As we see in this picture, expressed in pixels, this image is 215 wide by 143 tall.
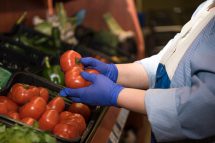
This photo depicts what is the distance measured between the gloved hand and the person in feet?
0.05

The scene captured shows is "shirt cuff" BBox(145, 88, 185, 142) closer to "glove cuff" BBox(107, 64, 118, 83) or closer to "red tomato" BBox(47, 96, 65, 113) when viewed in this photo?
"glove cuff" BBox(107, 64, 118, 83)

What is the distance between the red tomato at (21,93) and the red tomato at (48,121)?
15cm

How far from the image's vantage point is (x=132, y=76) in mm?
2027

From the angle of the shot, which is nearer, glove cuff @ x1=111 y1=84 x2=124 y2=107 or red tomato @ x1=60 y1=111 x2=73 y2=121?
glove cuff @ x1=111 y1=84 x2=124 y2=107

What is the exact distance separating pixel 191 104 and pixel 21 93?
0.89 m

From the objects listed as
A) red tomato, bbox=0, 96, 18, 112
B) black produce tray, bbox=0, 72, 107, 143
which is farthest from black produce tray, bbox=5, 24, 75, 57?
red tomato, bbox=0, 96, 18, 112

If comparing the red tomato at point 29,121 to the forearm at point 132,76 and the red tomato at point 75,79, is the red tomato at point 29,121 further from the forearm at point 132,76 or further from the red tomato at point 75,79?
the forearm at point 132,76

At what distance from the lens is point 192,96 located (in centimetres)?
143

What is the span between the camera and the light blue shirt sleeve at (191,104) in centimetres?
143

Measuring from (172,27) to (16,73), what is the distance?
2.53 meters

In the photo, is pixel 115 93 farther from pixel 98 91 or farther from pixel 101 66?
pixel 101 66

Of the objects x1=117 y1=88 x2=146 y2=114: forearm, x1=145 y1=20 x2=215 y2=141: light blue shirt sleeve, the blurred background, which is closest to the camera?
x1=145 y1=20 x2=215 y2=141: light blue shirt sleeve

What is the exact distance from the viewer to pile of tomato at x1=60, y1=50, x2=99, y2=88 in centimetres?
177

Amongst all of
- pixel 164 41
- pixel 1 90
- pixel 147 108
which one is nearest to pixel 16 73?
pixel 1 90
